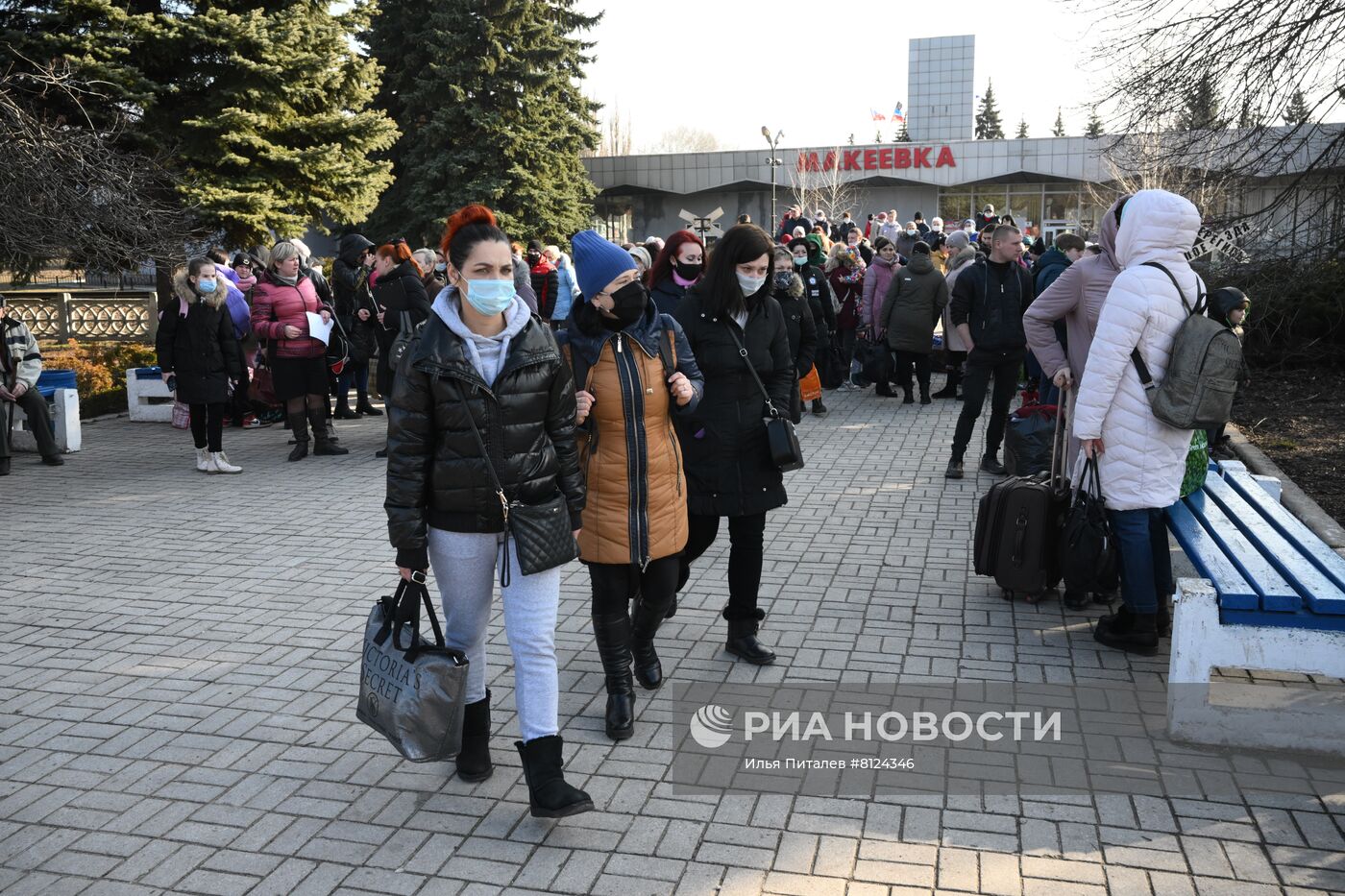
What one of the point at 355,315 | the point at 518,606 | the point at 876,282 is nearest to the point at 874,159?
the point at 876,282

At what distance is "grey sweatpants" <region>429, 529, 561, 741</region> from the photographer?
378 centimetres

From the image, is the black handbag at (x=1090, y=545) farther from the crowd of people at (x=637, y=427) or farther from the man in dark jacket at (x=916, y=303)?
the man in dark jacket at (x=916, y=303)

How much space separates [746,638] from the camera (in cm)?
523

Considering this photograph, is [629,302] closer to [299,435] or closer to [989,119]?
[299,435]

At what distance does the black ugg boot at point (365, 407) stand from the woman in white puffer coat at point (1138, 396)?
9.62m

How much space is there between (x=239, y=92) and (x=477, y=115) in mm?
14319

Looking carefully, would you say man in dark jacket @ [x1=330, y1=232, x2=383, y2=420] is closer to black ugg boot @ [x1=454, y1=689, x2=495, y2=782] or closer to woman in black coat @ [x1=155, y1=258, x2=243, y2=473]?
woman in black coat @ [x1=155, y1=258, x2=243, y2=473]

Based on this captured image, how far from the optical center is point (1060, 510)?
18.9 feet

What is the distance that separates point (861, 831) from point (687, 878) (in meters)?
0.61

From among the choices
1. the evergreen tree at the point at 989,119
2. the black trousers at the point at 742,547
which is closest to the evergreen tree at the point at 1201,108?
the black trousers at the point at 742,547

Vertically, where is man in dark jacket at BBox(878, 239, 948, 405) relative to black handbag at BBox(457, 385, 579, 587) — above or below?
above

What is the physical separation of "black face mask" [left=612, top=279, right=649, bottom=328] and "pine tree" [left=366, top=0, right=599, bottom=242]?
28140 mm

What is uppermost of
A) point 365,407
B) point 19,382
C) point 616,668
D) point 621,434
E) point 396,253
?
point 396,253

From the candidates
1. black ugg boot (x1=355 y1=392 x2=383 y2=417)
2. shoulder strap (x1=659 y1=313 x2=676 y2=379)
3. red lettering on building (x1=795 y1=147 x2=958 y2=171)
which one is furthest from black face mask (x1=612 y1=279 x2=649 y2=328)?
red lettering on building (x1=795 y1=147 x2=958 y2=171)
